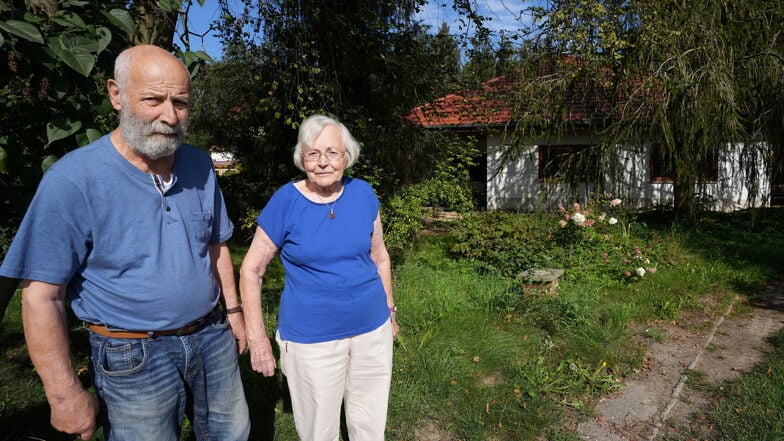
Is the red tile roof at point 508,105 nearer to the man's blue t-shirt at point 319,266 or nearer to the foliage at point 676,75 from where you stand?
the foliage at point 676,75

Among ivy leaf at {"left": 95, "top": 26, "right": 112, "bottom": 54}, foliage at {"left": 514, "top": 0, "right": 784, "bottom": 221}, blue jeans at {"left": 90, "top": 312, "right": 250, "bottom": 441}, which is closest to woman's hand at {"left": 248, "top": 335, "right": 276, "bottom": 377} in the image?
blue jeans at {"left": 90, "top": 312, "right": 250, "bottom": 441}

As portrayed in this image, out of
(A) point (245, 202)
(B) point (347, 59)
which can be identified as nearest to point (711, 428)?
(B) point (347, 59)

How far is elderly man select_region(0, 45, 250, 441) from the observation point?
1.52 metres

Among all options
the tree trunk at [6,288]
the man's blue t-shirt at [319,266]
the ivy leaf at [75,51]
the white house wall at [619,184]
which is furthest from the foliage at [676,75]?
the tree trunk at [6,288]

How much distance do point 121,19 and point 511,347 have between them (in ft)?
10.9

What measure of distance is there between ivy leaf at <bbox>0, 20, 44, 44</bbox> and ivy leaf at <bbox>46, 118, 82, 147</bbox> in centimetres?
30

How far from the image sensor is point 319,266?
2.21 meters

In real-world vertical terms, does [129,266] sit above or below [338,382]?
above

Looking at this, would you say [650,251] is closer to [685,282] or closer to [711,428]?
[685,282]

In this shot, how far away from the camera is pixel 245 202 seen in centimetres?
1026

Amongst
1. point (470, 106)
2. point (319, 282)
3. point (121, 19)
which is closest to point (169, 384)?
point (319, 282)

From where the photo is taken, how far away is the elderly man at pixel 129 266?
1.52 metres

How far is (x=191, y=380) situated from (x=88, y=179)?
77 centimetres

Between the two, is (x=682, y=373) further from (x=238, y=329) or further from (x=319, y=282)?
(x=238, y=329)
